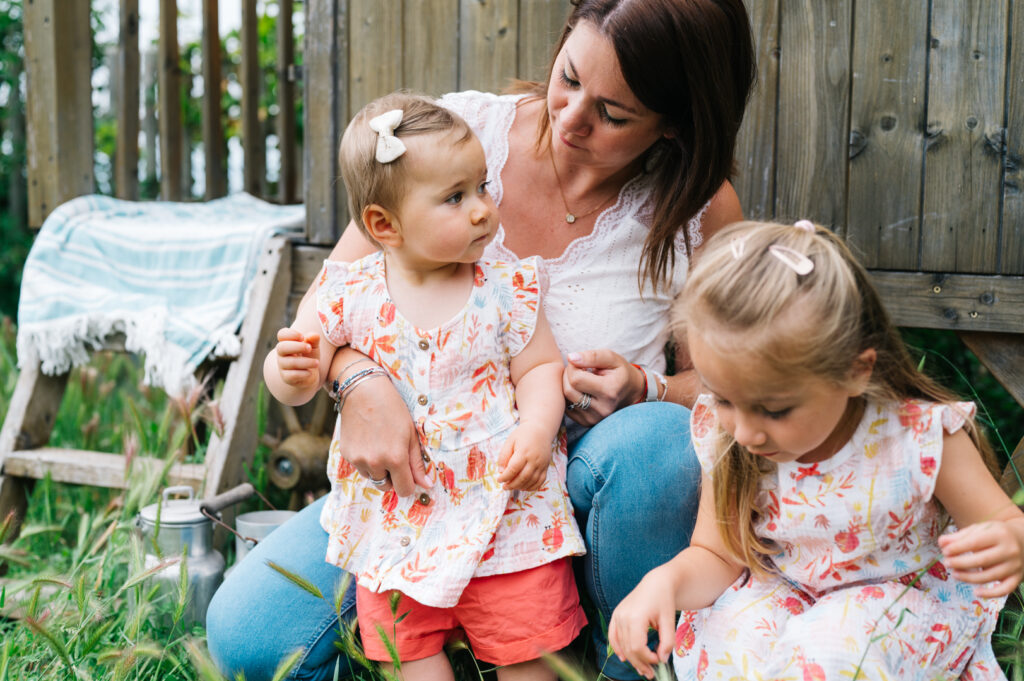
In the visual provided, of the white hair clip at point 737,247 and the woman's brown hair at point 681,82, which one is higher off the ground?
the woman's brown hair at point 681,82

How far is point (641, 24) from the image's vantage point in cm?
178

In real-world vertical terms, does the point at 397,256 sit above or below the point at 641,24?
below

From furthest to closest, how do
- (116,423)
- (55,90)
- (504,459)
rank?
(116,423), (55,90), (504,459)

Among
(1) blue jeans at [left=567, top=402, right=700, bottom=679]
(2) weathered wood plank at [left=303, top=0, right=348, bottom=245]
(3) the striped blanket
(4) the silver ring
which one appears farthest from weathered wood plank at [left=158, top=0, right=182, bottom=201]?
(1) blue jeans at [left=567, top=402, right=700, bottom=679]

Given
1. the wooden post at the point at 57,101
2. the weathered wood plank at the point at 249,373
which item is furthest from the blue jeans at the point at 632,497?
the wooden post at the point at 57,101

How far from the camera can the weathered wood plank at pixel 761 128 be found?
2.37 m

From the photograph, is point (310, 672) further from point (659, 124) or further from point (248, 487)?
point (659, 124)

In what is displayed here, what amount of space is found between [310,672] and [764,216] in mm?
1534

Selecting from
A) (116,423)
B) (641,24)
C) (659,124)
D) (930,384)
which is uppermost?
(641,24)

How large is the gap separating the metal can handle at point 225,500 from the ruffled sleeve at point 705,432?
1.21 metres

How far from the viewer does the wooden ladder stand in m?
2.65

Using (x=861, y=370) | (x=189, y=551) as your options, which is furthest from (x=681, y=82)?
(x=189, y=551)

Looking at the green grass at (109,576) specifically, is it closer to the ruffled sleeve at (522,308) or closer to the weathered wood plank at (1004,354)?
the weathered wood plank at (1004,354)

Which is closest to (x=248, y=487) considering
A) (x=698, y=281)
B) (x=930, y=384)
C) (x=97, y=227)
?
(x=97, y=227)
